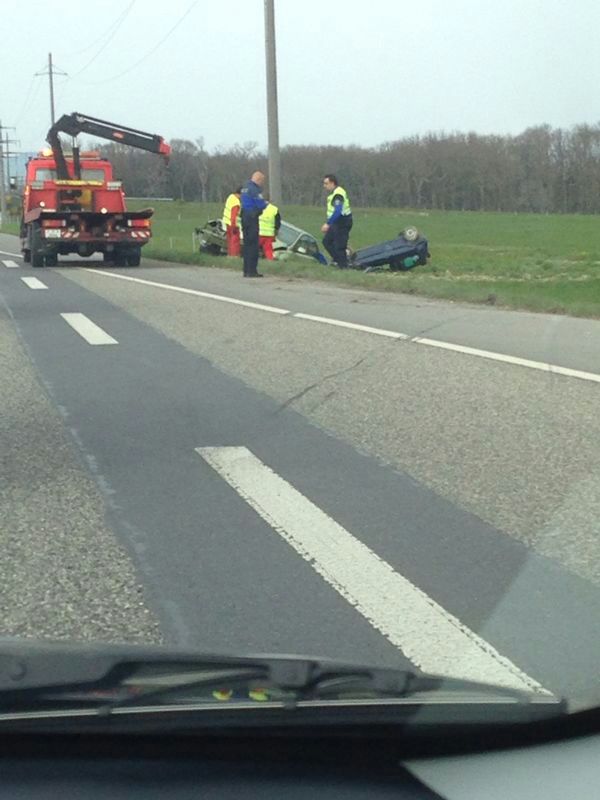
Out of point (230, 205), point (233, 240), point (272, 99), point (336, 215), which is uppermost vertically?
point (272, 99)

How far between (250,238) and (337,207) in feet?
6.01

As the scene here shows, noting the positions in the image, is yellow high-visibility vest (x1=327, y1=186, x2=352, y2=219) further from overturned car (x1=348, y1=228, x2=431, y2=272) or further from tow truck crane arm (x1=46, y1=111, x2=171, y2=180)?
tow truck crane arm (x1=46, y1=111, x2=171, y2=180)

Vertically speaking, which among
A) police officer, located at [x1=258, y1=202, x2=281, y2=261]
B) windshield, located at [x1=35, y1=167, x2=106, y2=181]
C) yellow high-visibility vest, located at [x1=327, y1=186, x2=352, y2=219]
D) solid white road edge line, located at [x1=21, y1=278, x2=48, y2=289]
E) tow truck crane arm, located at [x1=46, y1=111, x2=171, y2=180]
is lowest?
solid white road edge line, located at [x1=21, y1=278, x2=48, y2=289]

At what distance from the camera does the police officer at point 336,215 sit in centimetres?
2202

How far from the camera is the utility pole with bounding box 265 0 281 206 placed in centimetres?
2675

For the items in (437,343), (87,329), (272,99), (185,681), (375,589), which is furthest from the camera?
(272,99)

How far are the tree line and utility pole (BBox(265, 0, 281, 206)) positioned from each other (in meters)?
59.9

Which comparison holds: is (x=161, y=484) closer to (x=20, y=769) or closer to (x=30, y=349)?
(x=20, y=769)

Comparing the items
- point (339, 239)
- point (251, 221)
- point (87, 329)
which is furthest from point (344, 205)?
point (87, 329)

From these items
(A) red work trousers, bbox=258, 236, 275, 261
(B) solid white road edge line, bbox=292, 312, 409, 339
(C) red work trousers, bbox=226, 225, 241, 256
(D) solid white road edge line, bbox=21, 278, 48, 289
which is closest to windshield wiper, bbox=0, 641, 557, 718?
(B) solid white road edge line, bbox=292, 312, 409, 339

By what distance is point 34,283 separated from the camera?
803 inches

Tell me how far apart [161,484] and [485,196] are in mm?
106680

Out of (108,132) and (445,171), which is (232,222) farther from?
(445,171)

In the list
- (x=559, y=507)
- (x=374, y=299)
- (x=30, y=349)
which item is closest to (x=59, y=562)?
(x=559, y=507)
